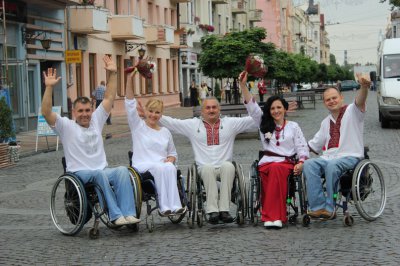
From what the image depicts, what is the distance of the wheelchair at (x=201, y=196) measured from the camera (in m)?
Result: 8.80

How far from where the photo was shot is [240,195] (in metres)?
8.82

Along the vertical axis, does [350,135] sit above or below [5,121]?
above

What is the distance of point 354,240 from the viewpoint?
7.87 m

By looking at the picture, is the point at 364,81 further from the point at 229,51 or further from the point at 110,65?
the point at 229,51

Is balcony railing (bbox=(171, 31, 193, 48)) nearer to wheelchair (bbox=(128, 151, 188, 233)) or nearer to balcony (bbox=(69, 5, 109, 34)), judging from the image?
balcony (bbox=(69, 5, 109, 34))

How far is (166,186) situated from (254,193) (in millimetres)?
951

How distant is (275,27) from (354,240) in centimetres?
10302

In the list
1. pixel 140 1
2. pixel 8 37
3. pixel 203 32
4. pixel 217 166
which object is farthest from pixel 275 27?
pixel 217 166

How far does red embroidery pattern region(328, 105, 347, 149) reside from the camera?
921 cm

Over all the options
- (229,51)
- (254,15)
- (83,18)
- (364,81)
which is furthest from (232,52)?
(254,15)

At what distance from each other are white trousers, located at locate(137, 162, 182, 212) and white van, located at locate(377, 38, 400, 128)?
52.4ft

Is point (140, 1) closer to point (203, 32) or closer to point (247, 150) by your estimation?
point (203, 32)

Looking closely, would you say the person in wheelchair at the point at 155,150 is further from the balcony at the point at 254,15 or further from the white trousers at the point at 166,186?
the balcony at the point at 254,15

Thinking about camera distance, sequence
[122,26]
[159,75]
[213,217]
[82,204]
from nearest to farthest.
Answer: [82,204] < [213,217] < [122,26] < [159,75]
